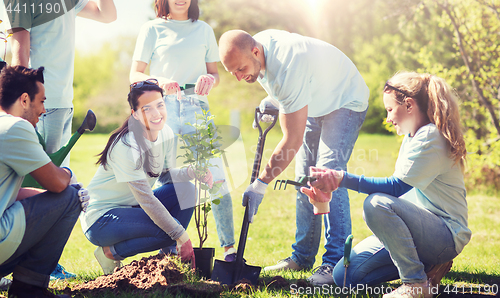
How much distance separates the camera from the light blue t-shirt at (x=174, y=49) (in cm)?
287

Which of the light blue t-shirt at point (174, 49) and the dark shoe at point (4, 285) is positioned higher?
the light blue t-shirt at point (174, 49)

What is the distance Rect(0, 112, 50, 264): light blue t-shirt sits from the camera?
1.81 meters

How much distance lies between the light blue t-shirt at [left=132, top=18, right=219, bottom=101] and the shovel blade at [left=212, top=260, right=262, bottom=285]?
1.14m

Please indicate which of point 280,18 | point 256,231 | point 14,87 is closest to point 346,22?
point 280,18

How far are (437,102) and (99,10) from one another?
7.42ft

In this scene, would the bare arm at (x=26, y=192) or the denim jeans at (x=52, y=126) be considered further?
the denim jeans at (x=52, y=126)

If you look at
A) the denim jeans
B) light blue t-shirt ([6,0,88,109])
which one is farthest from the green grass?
light blue t-shirt ([6,0,88,109])

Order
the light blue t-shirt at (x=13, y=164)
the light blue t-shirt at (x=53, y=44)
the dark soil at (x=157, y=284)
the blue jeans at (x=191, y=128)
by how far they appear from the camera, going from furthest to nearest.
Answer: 1. the blue jeans at (x=191, y=128)
2. the light blue t-shirt at (x=53, y=44)
3. the dark soil at (x=157, y=284)
4. the light blue t-shirt at (x=13, y=164)

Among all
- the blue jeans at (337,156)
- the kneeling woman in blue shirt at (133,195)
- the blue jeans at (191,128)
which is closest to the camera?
the kneeling woman in blue shirt at (133,195)

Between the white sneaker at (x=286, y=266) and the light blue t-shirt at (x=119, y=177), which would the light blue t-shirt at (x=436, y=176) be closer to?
the white sneaker at (x=286, y=266)

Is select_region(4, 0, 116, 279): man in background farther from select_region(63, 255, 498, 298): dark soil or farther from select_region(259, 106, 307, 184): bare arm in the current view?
select_region(259, 106, 307, 184): bare arm

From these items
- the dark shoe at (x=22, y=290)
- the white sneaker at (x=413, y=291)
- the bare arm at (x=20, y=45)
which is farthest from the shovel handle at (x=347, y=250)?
the bare arm at (x=20, y=45)

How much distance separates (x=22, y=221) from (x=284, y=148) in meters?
1.37

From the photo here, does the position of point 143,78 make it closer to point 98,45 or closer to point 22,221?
point 22,221
